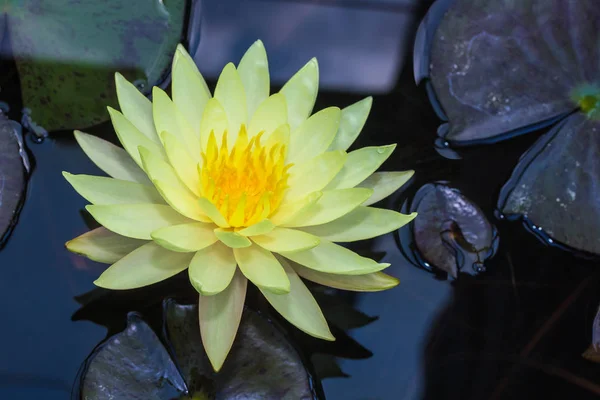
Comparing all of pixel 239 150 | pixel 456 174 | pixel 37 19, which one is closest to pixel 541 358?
pixel 456 174

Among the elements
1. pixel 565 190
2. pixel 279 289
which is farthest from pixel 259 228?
pixel 565 190

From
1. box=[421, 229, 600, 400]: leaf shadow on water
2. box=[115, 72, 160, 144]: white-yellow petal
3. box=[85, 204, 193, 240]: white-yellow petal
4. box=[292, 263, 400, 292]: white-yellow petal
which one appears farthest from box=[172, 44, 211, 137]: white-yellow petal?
box=[421, 229, 600, 400]: leaf shadow on water

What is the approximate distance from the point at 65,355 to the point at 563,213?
2.12 meters

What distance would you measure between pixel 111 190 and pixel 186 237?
325mm

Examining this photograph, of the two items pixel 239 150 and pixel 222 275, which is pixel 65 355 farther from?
pixel 239 150

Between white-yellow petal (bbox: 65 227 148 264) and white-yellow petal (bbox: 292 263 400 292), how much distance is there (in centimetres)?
61

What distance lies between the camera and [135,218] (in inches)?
67.6

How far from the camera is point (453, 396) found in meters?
2.10

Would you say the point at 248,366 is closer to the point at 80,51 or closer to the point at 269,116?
the point at 269,116

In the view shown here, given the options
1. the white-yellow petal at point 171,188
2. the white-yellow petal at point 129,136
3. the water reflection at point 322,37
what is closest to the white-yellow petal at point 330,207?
the white-yellow petal at point 171,188

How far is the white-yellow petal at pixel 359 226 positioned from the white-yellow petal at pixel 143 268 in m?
0.48

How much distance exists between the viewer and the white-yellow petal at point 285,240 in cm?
169

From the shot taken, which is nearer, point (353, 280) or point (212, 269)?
point (212, 269)

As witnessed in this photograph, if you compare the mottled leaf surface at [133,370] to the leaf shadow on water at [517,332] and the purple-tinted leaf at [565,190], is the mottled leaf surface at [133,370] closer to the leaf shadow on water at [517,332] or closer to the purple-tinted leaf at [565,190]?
the leaf shadow on water at [517,332]
